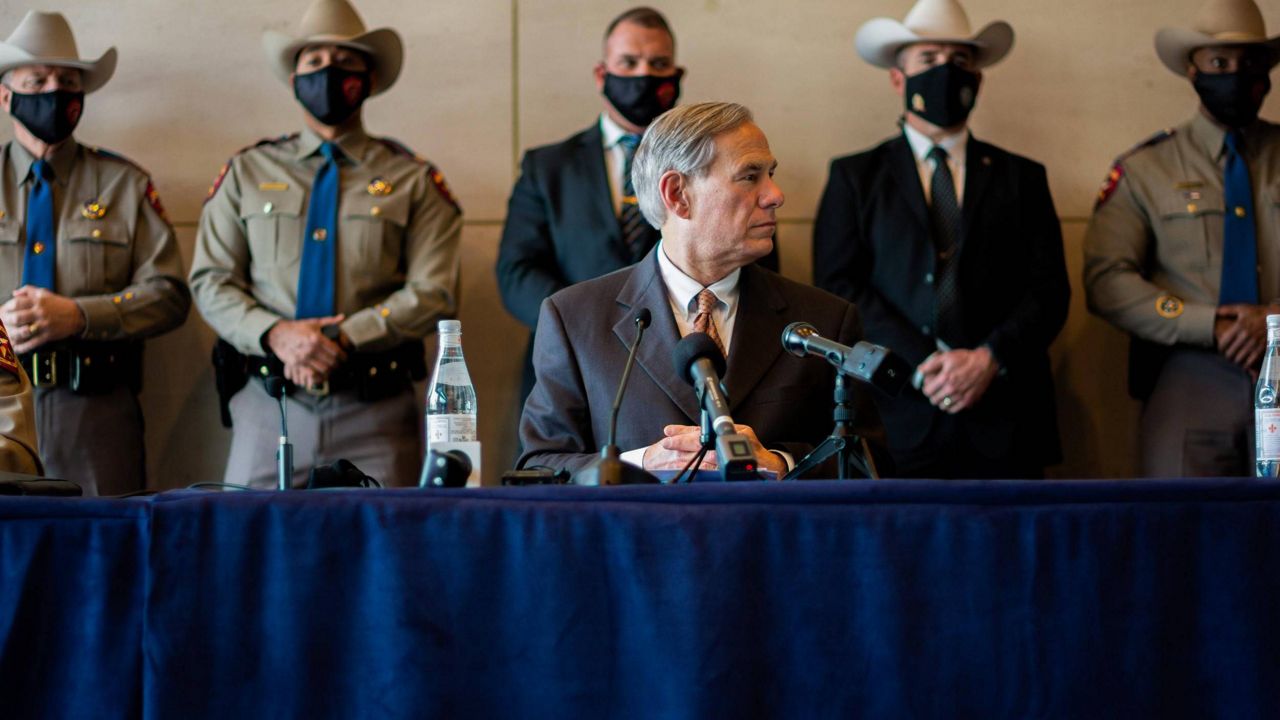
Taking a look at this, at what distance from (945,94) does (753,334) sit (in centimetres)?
172

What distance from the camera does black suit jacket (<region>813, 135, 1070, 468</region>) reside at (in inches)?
155

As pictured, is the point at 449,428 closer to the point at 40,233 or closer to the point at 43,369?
the point at 43,369

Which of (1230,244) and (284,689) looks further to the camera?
(1230,244)

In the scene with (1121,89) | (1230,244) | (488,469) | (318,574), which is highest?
(1121,89)

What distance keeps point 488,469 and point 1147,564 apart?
321cm

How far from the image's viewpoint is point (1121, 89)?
4.74m

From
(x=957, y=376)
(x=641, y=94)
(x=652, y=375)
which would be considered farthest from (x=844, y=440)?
(x=641, y=94)

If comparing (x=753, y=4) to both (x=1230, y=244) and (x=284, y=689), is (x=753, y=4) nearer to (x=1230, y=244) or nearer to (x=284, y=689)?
(x=1230, y=244)

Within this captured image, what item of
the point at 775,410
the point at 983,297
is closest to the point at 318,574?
the point at 775,410

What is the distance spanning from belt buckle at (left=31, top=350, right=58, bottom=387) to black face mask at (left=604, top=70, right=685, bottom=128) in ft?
5.86

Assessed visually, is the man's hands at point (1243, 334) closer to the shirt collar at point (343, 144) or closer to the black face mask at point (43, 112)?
the shirt collar at point (343, 144)

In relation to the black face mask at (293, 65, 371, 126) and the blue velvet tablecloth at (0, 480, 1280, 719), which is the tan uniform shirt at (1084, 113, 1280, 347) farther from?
the blue velvet tablecloth at (0, 480, 1280, 719)

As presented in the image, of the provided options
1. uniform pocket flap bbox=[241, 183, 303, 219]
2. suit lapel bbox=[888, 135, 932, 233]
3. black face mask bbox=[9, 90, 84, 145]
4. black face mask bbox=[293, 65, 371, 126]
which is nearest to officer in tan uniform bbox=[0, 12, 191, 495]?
black face mask bbox=[9, 90, 84, 145]

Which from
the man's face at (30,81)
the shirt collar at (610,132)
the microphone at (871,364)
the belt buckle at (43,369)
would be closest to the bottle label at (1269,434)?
the microphone at (871,364)
